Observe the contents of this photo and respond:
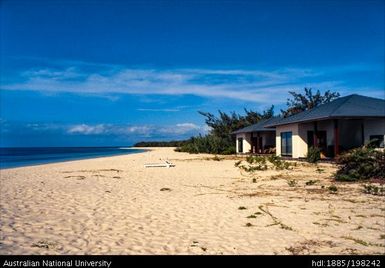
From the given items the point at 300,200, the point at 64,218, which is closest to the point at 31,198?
the point at 64,218

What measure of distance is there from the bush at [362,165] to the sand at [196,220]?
0.79m

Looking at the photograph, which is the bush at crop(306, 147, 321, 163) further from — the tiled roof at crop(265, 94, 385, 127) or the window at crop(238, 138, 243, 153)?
the window at crop(238, 138, 243, 153)

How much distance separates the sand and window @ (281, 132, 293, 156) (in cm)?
1489

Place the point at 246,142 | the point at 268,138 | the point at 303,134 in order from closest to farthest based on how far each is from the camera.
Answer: the point at 303,134 → the point at 268,138 → the point at 246,142

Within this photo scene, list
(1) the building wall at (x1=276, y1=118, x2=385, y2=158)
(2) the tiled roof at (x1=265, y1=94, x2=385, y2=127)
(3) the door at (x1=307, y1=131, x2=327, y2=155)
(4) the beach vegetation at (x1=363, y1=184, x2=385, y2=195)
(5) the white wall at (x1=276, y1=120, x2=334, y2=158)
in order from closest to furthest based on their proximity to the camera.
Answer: (4) the beach vegetation at (x1=363, y1=184, x2=385, y2=195), (2) the tiled roof at (x1=265, y1=94, x2=385, y2=127), (1) the building wall at (x1=276, y1=118, x2=385, y2=158), (5) the white wall at (x1=276, y1=120, x2=334, y2=158), (3) the door at (x1=307, y1=131, x2=327, y2=155)

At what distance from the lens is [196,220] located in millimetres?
6848

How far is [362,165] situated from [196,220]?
7413 mm

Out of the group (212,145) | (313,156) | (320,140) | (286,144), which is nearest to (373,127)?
(320,140)

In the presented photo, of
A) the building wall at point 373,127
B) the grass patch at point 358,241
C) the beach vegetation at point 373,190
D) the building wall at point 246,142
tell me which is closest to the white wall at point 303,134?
the building wall at point 373,127

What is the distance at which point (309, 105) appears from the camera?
47.2 metres

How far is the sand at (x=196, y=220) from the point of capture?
5129 millimetres

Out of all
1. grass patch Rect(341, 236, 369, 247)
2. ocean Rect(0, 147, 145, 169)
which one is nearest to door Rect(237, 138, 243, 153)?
ocean Rect(0, 147, 145, 169)

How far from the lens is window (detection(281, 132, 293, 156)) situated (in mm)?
25922

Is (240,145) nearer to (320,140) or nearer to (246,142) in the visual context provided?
(246,142)
